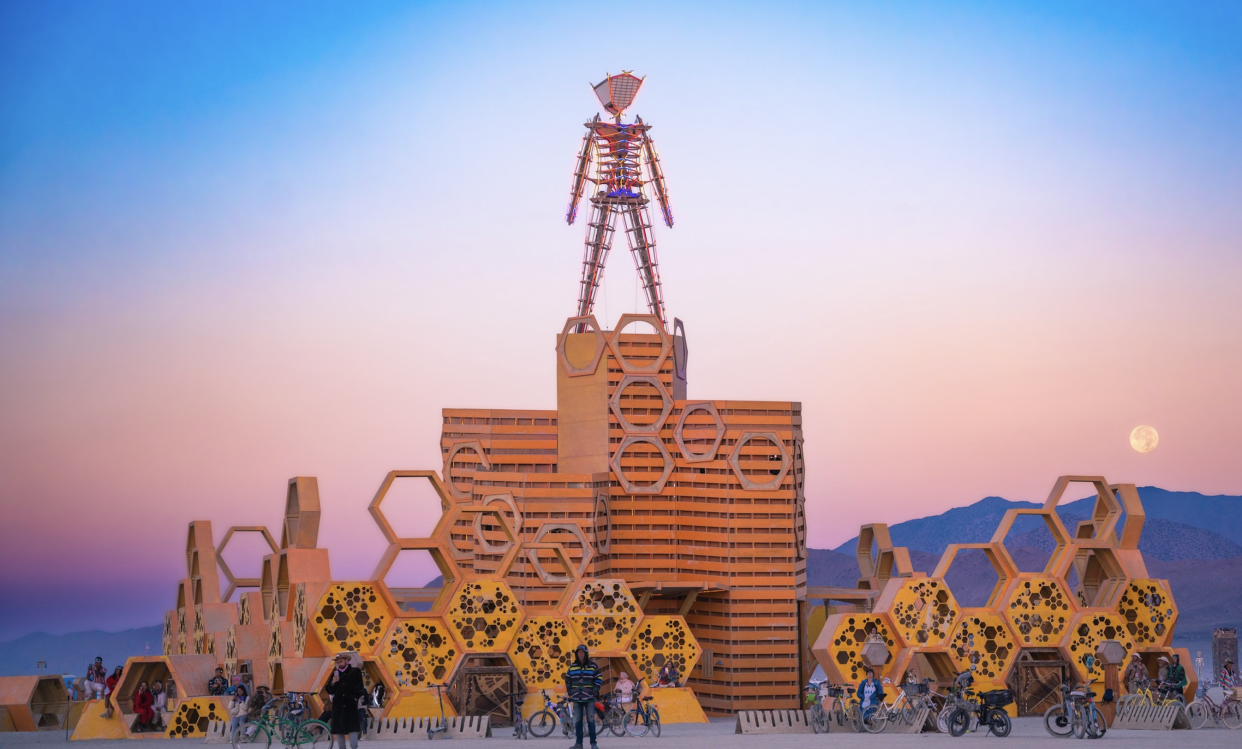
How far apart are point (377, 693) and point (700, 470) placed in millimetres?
13645

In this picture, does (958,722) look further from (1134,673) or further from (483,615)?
(483,615)

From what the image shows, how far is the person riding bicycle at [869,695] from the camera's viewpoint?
3328 cm

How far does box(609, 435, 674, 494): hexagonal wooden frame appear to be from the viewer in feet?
143

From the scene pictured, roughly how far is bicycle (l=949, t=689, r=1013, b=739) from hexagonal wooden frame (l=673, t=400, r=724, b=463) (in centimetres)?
1384

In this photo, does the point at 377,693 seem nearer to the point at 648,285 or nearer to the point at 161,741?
the point at 161,741

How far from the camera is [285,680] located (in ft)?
108

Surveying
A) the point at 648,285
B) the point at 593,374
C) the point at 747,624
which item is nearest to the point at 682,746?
the point at 747,624

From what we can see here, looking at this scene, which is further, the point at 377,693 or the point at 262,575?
the point at 262,575

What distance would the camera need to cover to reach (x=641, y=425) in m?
44.2

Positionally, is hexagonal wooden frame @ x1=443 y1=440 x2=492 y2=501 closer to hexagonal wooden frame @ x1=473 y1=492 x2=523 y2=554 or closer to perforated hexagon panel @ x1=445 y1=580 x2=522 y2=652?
hexagonal wooden frame @ x1=473 y1=492 x2=523 y2=554

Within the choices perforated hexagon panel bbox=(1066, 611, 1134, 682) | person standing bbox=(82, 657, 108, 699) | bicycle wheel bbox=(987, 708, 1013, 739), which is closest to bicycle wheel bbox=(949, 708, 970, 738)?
bicycle wheel bbox=(987, 708, 1013, 739)

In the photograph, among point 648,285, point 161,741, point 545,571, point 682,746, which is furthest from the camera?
point 648,285

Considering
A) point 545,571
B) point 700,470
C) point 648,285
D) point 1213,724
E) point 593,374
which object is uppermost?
point 648,285

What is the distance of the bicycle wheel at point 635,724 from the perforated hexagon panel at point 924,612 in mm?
6718
